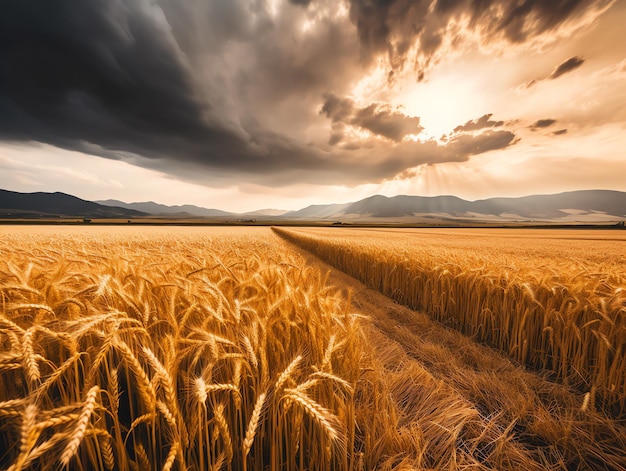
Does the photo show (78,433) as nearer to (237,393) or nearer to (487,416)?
(237,393)

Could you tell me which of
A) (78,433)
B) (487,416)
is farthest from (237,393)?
(487,416)

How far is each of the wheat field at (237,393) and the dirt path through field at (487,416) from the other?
0.02 meters

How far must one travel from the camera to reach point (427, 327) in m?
4.57

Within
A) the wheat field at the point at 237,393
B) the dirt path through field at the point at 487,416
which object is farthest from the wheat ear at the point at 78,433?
the dirt path through field at the point at 487,416

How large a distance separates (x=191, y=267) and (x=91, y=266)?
1213 mm

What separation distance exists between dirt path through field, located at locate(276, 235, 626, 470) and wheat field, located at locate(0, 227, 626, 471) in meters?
0.02

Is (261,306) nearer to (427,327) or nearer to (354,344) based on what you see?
(354,344)

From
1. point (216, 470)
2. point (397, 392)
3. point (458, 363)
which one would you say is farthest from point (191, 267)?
point (458, 363)

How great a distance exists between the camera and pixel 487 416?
234 cm

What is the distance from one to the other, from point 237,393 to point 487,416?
2573mm

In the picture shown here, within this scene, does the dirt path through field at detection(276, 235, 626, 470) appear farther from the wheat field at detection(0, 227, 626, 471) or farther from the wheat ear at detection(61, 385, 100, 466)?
the wheat ear at detection(61, 385, 100, 466)

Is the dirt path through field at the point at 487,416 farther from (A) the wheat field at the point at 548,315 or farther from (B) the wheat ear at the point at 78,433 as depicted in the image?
(B) the wheat ear at the point at 78,433

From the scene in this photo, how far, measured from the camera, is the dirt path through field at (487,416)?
5.95 feet

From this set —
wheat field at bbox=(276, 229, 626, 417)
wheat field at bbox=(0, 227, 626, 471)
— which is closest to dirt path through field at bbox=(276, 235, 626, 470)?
wheat field at bbox=(0, 227, 626, 471)
